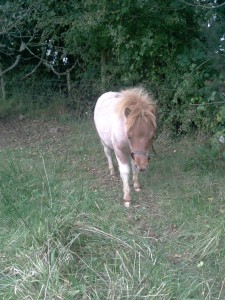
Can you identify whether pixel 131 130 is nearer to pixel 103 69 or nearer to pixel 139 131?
pixel 139 131

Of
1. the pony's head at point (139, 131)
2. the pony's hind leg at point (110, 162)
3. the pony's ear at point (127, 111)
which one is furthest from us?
the pony's hind leg at point (110, 162)

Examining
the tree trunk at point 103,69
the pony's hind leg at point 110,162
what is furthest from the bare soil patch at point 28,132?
the pony's hind leg at point 110,162

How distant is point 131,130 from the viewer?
521 cm

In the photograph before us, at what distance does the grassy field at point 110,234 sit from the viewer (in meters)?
3.35

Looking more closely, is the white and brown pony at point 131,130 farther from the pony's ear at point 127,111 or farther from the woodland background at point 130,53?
the woodland background at point 130,53

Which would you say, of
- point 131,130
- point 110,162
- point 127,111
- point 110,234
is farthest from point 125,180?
point 110,234

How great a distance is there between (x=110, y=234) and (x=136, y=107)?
1778mm

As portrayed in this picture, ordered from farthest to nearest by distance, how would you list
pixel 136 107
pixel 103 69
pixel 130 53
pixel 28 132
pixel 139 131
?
pixel 103 69 → pixel 28 132 → pixel 130 53 → pixel 136 107 → pixel 139 131

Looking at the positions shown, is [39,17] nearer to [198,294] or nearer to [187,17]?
[187,17]

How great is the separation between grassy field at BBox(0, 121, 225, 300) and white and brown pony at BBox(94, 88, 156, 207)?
425 millimetres

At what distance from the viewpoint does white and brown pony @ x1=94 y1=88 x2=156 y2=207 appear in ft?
17.0

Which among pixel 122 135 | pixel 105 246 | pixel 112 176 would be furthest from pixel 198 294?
pixel 112 176

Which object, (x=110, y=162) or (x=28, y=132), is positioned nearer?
(x=110, y=162)

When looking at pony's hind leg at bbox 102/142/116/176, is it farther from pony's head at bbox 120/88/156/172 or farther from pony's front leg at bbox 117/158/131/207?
pony's head at bbox 120/88/156/172
